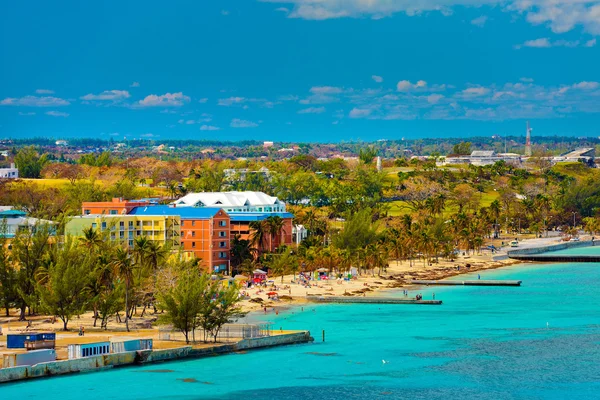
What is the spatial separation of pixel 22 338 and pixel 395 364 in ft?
84.7

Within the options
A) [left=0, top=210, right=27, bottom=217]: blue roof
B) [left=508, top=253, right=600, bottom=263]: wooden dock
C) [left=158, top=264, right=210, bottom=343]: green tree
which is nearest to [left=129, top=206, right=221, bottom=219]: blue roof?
[left=0, top=210, right=27, bottom=217]: blue roof

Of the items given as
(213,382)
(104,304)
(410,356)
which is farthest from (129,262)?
(410,356)

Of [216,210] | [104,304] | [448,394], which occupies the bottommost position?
[448,394]

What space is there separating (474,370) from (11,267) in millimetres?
39834

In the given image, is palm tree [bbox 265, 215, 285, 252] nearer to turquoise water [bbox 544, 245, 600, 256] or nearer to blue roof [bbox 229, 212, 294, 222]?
blue roof [bbox 229, 212, 294, 222]

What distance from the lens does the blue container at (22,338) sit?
65.4 m

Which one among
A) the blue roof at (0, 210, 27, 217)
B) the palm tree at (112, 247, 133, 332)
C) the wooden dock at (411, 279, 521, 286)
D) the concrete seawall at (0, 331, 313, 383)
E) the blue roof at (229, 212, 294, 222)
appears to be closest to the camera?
the concrete seawall at (0, 331, 313, 383)

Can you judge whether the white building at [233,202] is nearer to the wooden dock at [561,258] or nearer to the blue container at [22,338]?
the wooden dock at [561,258]

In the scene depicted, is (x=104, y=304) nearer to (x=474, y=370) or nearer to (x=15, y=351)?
(x=15, y=351)

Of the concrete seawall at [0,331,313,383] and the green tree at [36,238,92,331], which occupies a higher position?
the green tree at [36,238,92,331]

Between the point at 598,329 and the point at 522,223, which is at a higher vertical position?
the point at 522,223

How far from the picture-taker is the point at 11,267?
272ft

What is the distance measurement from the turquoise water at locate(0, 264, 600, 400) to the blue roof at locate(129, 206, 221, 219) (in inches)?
1010

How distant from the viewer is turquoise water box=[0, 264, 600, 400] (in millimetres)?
61219
